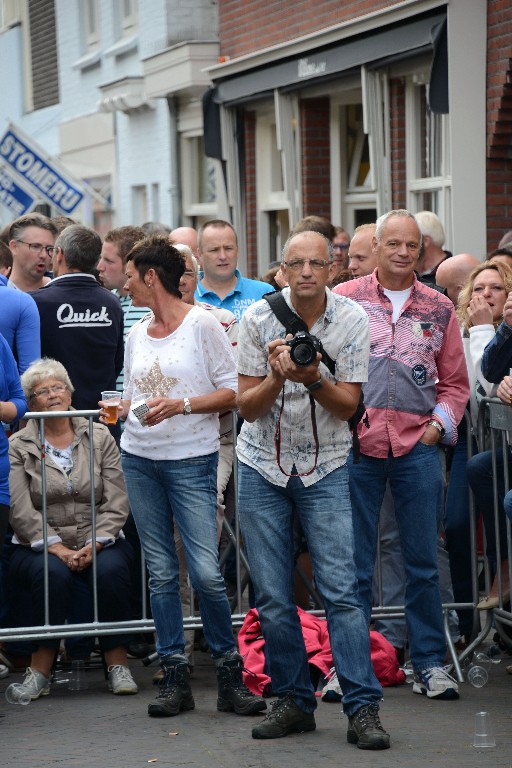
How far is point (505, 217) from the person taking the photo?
1260 centimetres

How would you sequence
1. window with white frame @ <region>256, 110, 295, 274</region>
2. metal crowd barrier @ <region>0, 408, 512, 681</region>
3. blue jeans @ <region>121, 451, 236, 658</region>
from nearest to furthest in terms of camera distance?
blue jeans @ <region>121, 451, 236, 658</region>
metal crowd barrier @ <region>0, 408, 512, 681</region>
window with white frame @ <region>256, 110, 295, 274</region>

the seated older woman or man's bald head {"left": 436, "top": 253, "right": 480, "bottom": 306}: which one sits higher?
man's bald head {"left": 436, "top": 253, "right": 480, "bottom": 306}

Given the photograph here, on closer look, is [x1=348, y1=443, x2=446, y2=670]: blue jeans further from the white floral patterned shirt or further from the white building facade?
the white building facade

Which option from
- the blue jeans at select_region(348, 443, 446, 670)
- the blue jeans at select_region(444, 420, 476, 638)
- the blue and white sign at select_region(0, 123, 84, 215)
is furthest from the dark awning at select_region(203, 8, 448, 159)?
the blue jeans at select_region(348, 443, 446, 670)

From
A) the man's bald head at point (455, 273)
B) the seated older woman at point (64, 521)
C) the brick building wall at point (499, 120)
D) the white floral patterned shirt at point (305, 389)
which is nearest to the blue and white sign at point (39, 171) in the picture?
the brick building wall at point (499, 120)

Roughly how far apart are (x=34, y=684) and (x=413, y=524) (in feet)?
6.44

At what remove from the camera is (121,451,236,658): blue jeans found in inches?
272

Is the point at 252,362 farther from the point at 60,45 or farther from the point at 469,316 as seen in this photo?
the point at 60,45

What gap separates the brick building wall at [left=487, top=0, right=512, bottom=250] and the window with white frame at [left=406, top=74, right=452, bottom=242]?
3.20 ft

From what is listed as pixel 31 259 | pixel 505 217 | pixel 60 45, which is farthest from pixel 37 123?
pixel 31 259

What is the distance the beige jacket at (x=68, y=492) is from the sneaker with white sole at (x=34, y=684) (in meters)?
0.64

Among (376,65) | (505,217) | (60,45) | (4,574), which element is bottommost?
(4,574)

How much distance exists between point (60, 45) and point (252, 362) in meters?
21.5

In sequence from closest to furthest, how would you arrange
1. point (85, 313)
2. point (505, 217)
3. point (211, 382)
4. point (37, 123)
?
point (211, 382)
point (85, 313)
point (505, 217)
point (37, 123)
